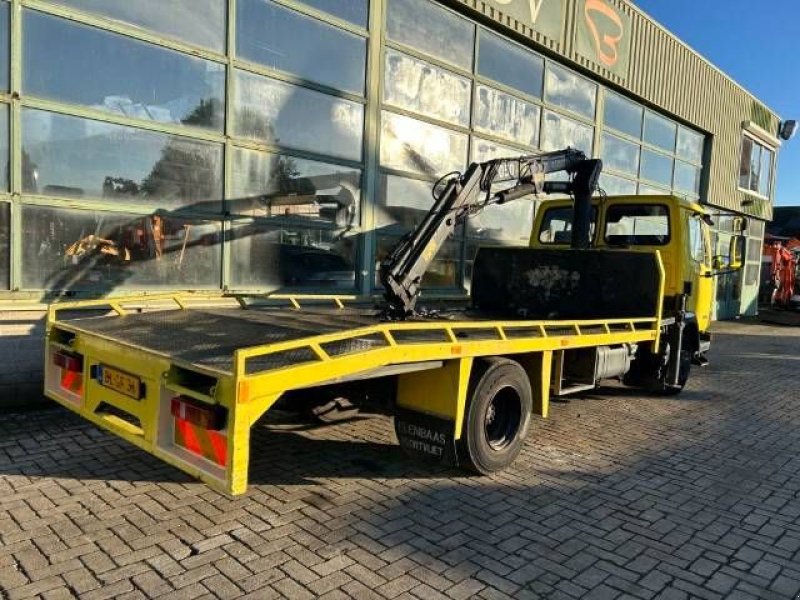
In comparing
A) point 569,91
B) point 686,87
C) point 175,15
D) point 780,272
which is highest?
point 686,87

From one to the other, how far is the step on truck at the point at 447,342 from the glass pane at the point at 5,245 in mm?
626

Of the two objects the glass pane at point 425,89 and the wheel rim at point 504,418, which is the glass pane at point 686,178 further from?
the wheel rim at point 504,418

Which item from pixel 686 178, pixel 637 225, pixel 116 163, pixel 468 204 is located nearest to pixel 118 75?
pixel 116 163

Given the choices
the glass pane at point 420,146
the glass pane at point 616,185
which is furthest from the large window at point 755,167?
the glass pane at point 420,146

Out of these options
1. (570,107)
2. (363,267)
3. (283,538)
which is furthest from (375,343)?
(570,107)

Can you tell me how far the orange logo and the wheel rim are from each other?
1035cm

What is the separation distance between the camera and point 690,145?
1744cm

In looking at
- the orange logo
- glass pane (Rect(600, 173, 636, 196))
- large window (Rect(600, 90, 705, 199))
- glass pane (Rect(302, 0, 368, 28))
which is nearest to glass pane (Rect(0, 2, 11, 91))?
glass pane (Rect(302, 0, 368, 28))

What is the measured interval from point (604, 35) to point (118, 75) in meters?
10.5

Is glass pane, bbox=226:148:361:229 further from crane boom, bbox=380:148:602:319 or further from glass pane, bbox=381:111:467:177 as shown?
crane boom, bbox=380:148:602:319

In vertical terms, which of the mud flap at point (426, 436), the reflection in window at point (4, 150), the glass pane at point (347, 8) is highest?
the glass pane at point (347, 8)

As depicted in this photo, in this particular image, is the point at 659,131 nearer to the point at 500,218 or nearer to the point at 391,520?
the point at 500,218

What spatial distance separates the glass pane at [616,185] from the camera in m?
13.8

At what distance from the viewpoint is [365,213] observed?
899cm
